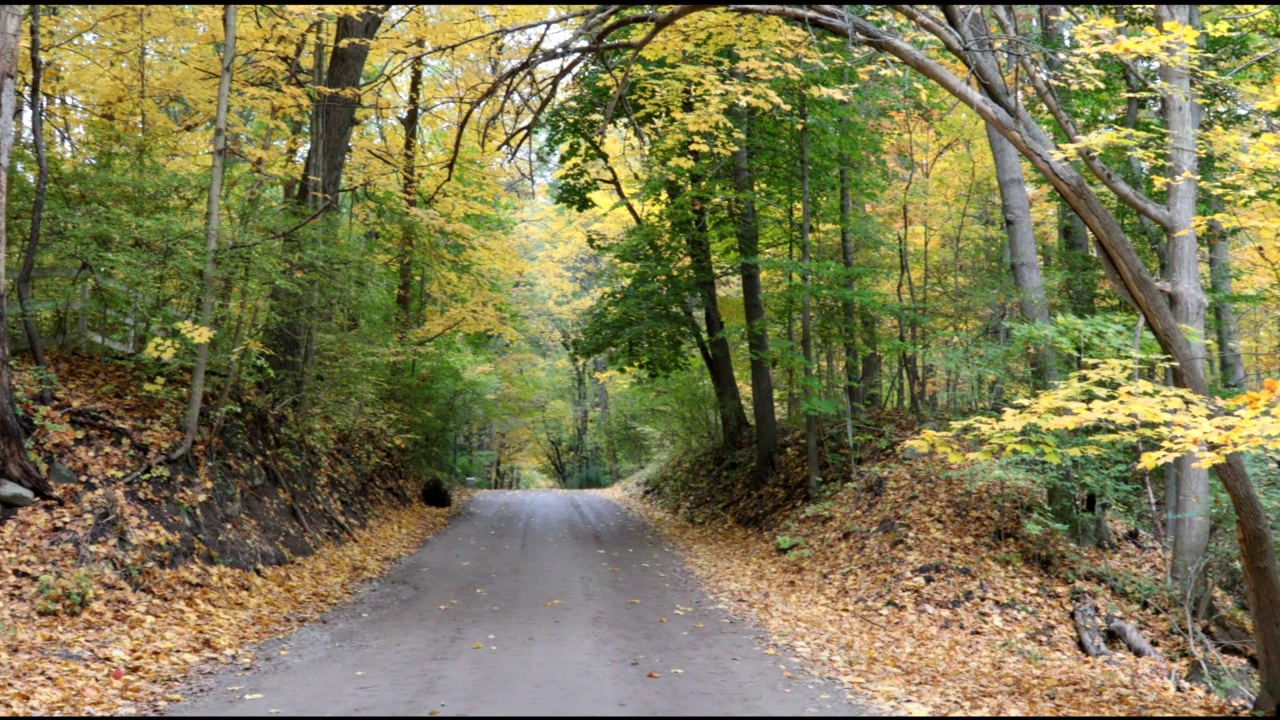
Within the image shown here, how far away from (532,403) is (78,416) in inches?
819

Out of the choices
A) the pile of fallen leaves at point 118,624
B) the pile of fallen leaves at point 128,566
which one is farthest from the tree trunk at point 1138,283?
the pile of fallen leaves at point 128,566

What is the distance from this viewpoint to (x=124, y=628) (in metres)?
6.39

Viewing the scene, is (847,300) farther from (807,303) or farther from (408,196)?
(408,196)

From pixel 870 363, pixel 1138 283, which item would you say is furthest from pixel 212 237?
pixel 870 363

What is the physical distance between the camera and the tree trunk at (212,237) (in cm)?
868

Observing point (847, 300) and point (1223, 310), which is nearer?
point (1223, 310)

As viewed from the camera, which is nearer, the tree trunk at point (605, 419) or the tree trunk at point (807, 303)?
the tree trunk at point (807, 303)

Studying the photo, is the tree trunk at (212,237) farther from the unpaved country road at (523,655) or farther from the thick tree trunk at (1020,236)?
the thick tree trunk at (1020,236)

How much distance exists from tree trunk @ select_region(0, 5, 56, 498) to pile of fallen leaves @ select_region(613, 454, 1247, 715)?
7037mm

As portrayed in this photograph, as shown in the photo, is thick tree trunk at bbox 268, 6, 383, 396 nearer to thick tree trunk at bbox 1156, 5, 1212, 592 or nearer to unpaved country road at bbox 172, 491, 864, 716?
unpaved country road at bbox 172, 491, 864, 716

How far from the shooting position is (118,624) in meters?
6.43

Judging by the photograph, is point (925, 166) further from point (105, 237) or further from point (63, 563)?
point (63, 563)

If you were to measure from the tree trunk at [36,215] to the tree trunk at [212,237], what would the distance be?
4.37 feet

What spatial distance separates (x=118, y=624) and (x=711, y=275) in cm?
1137
